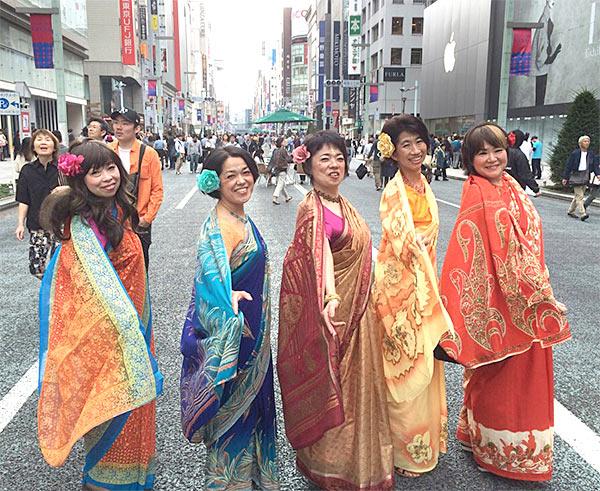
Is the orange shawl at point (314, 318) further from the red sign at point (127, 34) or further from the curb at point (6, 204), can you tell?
the red sign at point (127, 34)

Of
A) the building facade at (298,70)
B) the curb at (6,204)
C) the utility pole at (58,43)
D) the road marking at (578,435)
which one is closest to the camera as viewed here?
the road marking at (578,435)

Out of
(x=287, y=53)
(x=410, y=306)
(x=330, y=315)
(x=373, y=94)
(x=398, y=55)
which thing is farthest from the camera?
(x=287, y=53)

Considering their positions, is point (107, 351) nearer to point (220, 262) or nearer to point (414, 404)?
point (220, 262)

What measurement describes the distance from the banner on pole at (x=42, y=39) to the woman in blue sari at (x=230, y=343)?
51.1 feet

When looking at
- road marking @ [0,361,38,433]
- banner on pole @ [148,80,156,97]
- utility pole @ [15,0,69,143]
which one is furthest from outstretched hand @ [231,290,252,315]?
banner on pole @ [148,80,156,97]

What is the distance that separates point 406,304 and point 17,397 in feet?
8.71

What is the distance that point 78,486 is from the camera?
2.91 meters

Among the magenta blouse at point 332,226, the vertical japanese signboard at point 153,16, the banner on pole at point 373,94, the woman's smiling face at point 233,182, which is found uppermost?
the vertical japanese signboard at point 153,16

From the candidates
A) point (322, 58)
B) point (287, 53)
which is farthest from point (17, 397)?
point (287, 53)

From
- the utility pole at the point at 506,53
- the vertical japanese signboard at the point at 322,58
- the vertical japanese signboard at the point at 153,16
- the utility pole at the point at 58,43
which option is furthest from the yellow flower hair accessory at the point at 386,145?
the vertical japanese signboard at the point at 322,58

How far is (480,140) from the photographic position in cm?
294

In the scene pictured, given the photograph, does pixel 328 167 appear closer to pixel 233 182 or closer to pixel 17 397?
pixel 233 182

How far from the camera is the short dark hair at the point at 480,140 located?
2.92 m

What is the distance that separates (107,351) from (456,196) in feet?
48.9
